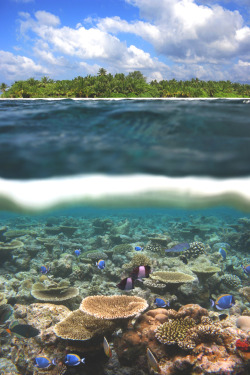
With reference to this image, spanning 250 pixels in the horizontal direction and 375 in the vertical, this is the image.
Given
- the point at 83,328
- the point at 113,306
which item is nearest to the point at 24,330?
the point at 83,328

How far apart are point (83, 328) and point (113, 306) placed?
80cm

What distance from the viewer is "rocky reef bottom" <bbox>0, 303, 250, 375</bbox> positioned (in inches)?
Answer: 179

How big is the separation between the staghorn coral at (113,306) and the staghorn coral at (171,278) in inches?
64.0

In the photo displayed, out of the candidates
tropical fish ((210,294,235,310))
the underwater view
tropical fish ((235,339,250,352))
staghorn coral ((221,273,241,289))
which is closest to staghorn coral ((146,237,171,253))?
the underwater view

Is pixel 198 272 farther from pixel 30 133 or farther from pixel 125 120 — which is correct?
pixel 30 133

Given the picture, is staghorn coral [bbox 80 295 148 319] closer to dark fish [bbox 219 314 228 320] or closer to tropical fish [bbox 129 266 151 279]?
tropical fish [bbox 129 266 151 279]

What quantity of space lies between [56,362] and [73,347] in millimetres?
577

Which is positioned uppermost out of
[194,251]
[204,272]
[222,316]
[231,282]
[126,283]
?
[126,283]

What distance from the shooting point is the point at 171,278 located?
25.4 feet

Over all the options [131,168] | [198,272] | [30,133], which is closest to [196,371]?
[198,272]

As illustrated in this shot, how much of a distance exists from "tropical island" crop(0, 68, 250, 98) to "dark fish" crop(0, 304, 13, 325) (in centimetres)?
1803

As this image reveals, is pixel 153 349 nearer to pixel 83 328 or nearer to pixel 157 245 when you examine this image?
pixel 83 328

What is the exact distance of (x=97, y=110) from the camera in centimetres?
843

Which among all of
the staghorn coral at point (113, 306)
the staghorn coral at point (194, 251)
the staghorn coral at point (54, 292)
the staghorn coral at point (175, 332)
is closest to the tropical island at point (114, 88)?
the staghorn coral at point (194, 251)
